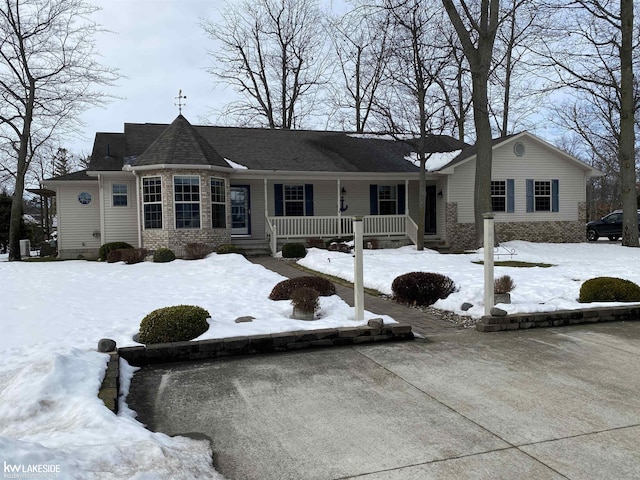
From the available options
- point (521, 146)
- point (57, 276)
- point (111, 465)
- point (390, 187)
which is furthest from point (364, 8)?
point (111, 465)

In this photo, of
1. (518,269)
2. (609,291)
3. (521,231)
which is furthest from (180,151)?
(521,231)

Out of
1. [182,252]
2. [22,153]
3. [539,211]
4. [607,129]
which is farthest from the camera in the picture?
[607,129]

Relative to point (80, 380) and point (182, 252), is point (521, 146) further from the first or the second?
point (80, 380)

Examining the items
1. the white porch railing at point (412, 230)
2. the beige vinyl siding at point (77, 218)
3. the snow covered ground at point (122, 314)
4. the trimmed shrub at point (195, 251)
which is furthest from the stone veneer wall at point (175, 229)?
the white porch railing at point (412, 230)

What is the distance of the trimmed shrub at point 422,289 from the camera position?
877 centimetres

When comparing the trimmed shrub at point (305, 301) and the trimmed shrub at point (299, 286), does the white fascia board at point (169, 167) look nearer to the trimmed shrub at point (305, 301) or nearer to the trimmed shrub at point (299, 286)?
the trimmed shrub at point (299, 286)

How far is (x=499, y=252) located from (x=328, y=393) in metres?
14.4

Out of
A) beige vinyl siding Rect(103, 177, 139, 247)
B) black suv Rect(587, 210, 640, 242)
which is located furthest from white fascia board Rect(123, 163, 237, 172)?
black suv Rect(587, 210, 640, 242)

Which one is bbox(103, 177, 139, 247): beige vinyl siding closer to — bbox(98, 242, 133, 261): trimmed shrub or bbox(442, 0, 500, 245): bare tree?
bbox(98, 242, 133, 261): trimmed shrub

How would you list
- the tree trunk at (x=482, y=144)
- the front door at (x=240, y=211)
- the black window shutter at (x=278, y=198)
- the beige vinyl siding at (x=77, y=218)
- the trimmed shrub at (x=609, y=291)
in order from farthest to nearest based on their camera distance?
the black window shutter at (x=278, y=198) → the front door at (x=240, y=211) → the beige vinyl siding at (x=77, y=218) → the tree trunk at (x=482, y=144) → the trimmed shrub at (x=609, y=291)

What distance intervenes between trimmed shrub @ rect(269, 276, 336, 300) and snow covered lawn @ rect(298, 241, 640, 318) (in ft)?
5.15

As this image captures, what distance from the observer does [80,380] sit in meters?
4.24

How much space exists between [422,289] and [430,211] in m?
13.0

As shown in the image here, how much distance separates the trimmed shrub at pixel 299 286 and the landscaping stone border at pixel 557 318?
3.08m
